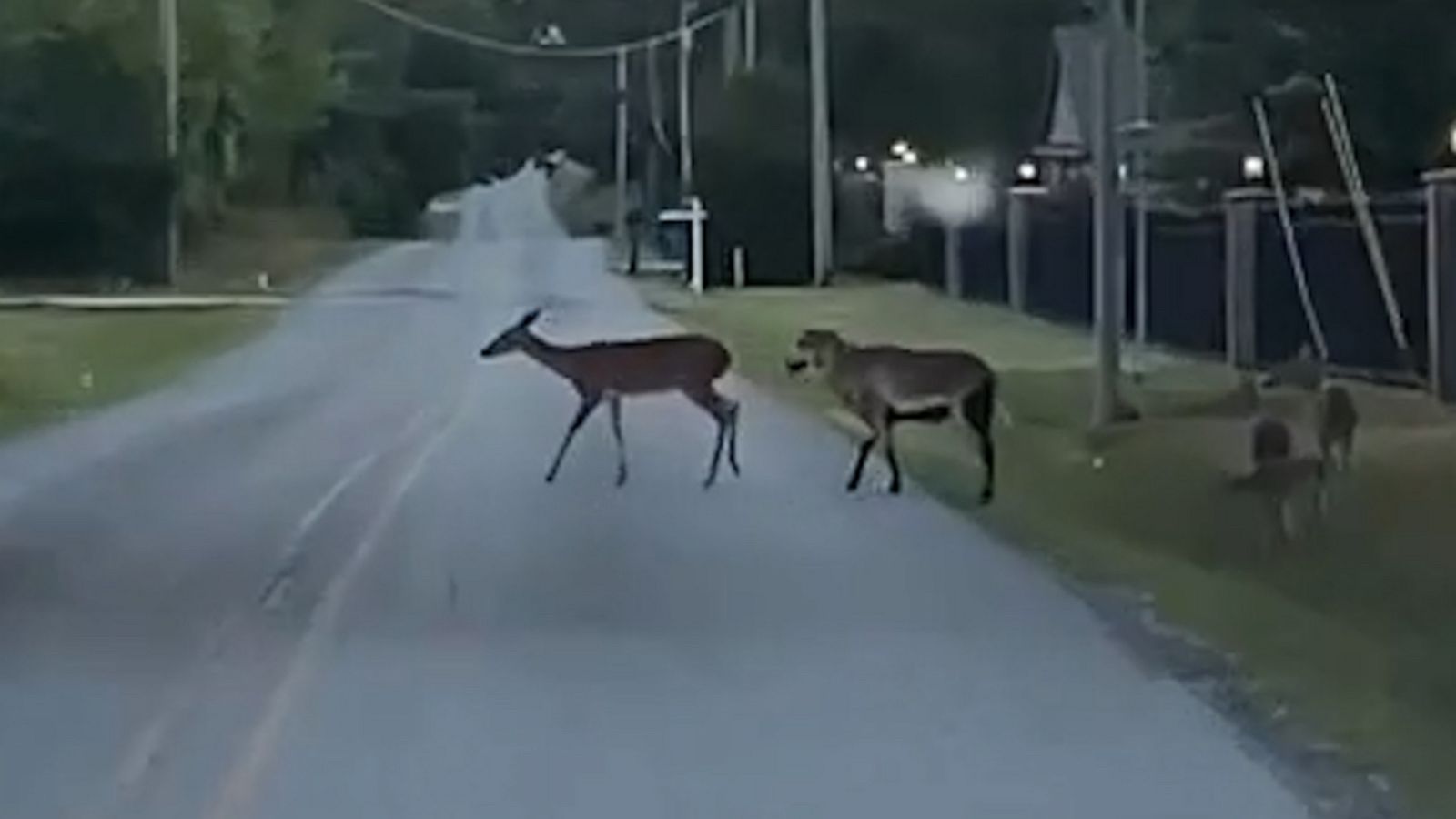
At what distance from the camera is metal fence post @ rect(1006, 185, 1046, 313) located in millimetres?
51969

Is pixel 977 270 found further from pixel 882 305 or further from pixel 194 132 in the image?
pixel 194 132

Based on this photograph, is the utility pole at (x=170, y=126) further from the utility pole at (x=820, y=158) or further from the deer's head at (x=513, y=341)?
the deer's head at (x=513, y=341)

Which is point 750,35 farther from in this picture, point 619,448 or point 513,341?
point 619,448

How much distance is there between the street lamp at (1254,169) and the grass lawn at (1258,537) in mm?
10887

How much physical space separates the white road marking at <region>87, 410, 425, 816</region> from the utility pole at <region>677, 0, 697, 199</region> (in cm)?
5387

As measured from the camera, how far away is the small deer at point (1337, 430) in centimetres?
2180

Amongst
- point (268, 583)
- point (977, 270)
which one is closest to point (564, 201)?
point (977, 270)

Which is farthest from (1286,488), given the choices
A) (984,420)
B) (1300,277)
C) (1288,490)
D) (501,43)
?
(501,43)

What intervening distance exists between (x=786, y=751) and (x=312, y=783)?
5.18ft

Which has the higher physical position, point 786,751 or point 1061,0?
point 1061,0

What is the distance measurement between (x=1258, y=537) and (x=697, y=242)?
48.4 m

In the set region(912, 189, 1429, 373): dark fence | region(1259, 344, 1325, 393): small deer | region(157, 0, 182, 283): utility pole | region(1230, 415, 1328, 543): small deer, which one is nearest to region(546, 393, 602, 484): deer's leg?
region(1230, 415, 1328, 543): small deer

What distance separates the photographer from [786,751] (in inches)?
453

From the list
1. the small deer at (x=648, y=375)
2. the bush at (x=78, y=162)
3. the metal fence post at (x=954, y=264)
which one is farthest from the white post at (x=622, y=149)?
the small deer at (x=648, y=375)
